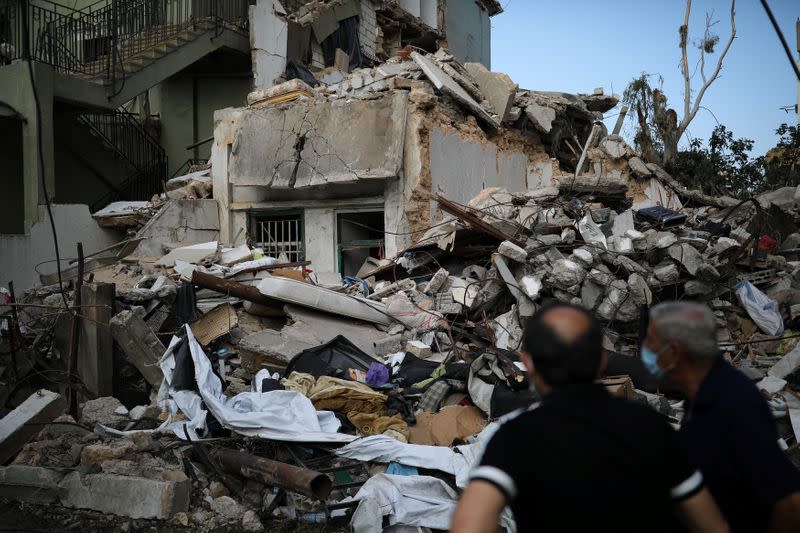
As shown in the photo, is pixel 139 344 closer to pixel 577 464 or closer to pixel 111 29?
pixel 577 464

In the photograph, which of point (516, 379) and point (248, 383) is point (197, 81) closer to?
point (248, 383)

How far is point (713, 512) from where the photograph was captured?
191 centimetres

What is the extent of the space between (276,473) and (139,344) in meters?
3.37

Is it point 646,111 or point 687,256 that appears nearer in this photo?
point 687,256

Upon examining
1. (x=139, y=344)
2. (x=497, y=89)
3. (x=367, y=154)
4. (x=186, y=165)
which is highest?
(x=497, y=89)

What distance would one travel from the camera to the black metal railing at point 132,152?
1664 centimetres

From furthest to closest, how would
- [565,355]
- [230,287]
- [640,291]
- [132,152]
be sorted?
1. [132,152]
2. [230,287]
3. [640,291]
4. [565,355]

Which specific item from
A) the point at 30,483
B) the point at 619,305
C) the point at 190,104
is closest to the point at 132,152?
the point at 190,104

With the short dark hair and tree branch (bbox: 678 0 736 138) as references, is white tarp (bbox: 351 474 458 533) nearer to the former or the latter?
the short dark hair

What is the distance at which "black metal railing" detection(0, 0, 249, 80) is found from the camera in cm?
1395

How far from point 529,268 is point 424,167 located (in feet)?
10.5

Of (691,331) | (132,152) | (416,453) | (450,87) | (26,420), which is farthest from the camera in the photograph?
(132,152)

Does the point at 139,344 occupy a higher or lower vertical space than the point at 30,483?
higher

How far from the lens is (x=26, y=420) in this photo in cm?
633
